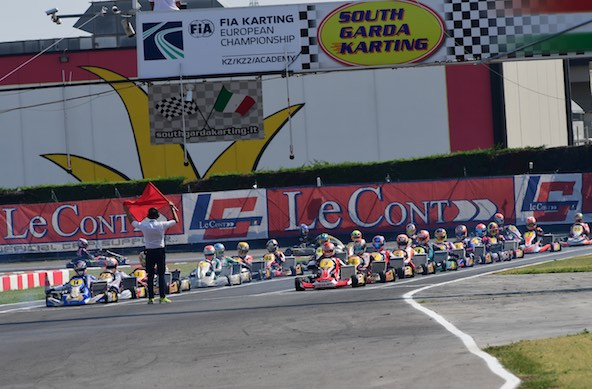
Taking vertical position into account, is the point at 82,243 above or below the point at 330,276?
above

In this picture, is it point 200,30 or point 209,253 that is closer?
point 200,30

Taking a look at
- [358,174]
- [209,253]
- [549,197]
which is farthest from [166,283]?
[358,174]

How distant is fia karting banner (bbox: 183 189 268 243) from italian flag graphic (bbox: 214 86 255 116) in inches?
103

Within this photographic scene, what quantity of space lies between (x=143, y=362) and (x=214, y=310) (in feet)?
17.2

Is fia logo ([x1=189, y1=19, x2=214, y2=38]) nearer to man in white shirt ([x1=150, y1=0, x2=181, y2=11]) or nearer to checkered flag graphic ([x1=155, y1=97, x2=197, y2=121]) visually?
man in white shirt ([x1=150, y1=0, x2=181, y2=11])

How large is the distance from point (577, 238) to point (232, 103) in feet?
31.9

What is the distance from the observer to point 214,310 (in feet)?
46.8

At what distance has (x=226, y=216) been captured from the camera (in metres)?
32.8

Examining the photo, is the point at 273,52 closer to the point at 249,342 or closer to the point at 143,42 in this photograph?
the point at 143,42

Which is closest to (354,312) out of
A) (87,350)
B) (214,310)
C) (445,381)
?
(214,310)

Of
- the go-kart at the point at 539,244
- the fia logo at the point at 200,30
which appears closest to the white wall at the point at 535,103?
the go-kart at the point at 539,244

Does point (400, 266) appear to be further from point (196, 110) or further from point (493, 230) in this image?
point (196, 110)

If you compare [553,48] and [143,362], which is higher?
[553,48]

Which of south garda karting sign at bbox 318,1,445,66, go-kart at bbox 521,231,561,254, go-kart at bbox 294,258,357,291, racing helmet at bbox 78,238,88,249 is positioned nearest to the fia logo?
south garda karting sign at bbox 318,1,445,66
